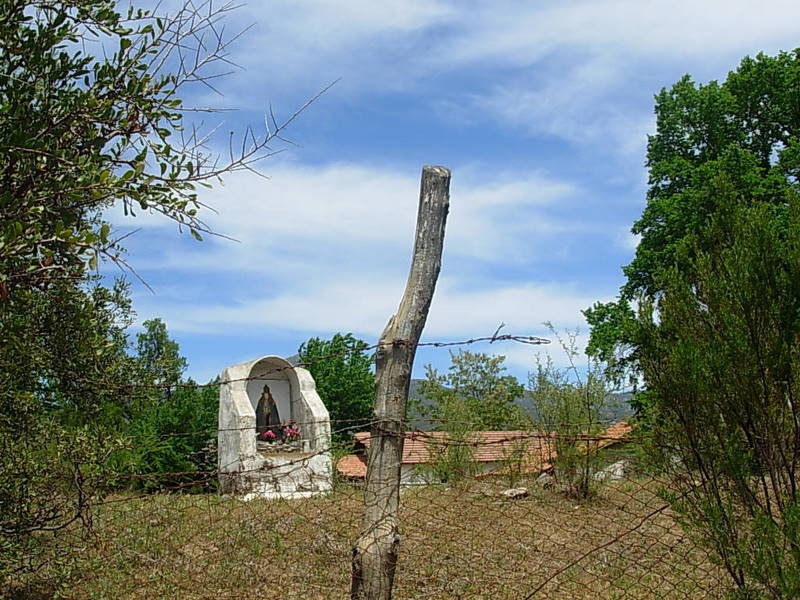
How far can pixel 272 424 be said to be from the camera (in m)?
12.2

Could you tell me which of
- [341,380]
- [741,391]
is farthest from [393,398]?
[341,380]

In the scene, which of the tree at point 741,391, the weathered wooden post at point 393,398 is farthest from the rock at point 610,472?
the weathered wooden post at point 393,398

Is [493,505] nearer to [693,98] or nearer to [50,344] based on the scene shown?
[50,344]

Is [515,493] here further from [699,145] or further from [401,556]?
[699,145]

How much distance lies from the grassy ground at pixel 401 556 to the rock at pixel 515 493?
0.37 metres

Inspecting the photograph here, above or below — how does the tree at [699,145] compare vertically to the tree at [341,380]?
above

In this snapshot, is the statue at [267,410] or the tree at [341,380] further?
the tree at [341,380]

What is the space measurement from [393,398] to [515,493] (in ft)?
18.9

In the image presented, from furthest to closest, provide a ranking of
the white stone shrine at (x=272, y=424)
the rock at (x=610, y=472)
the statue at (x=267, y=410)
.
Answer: the statue at (x=267, y=410) < the white stone shrine at (x=272, y=424) < the rock at (x=610, y=472)

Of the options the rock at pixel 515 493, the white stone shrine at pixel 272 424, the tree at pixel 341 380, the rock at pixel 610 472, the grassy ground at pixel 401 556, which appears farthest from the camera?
the tree at pixel 341 380

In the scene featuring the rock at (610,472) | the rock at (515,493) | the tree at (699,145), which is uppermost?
the tree at (699,145)

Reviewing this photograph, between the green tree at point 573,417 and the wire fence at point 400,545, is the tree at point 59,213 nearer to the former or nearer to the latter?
the wire fence at point 400,545

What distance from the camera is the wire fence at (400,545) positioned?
17.5 feet

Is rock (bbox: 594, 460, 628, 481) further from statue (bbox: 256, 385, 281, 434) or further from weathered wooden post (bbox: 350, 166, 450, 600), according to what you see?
weathered wooden post (bbox: 350, 166, 450, 600)
